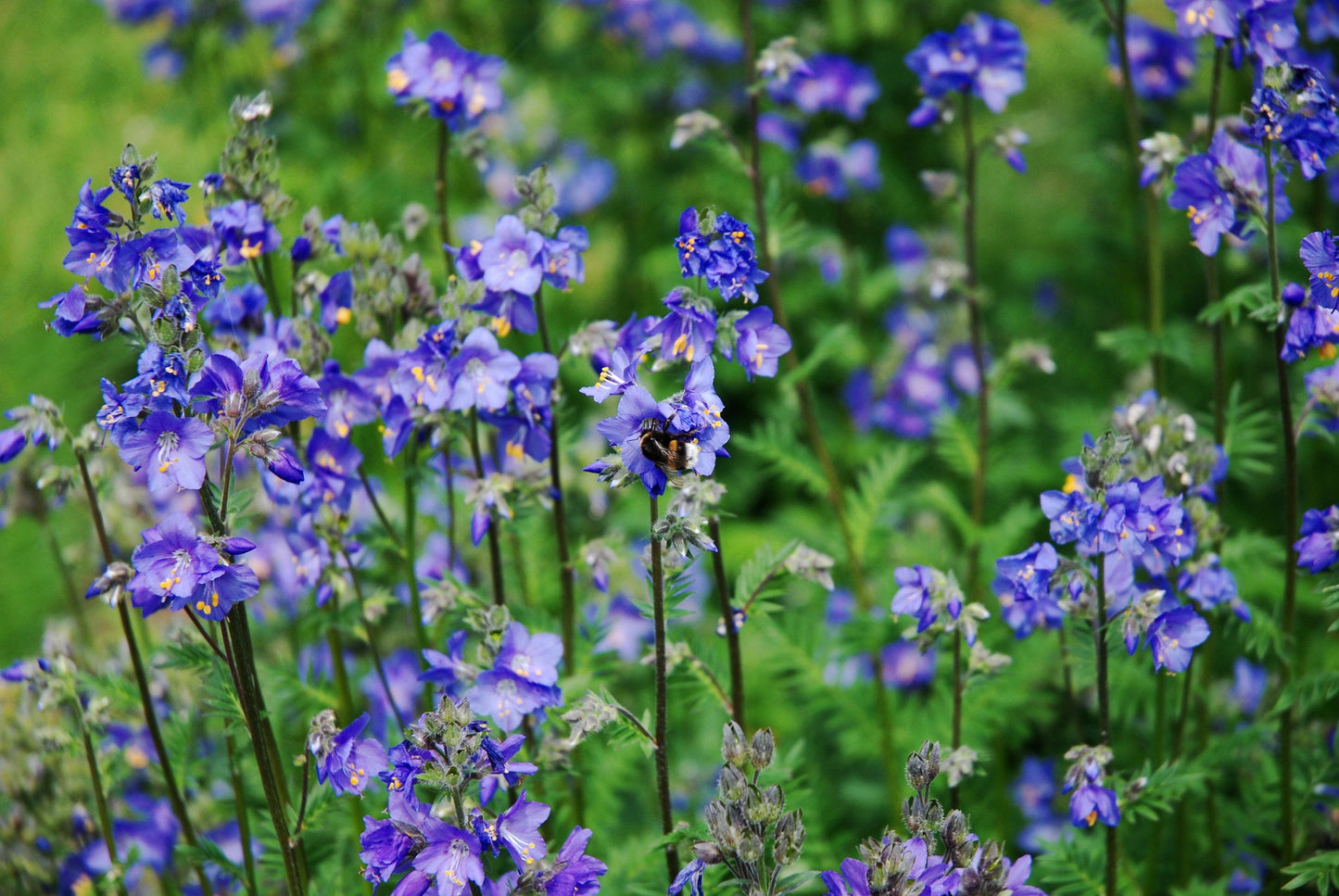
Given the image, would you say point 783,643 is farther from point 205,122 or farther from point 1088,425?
point 205,122

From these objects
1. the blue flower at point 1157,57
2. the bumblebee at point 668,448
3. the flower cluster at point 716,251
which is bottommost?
the bumblebee at point 668,448

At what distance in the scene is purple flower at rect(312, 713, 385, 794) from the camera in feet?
6.54

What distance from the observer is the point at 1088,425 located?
3861 millimetres

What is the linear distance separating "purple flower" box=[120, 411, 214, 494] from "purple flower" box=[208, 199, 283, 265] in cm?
58

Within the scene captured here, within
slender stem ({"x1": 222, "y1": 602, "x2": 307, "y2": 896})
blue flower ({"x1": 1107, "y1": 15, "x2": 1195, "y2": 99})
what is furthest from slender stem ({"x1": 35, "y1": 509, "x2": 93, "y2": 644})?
blue flower ({"x1": 1107, "y1": 15, "x2": 1195, "y2": 99})

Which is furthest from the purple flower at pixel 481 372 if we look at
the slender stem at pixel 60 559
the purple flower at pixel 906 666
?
the purple flower at pixel 906 666

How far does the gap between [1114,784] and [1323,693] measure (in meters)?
0.60

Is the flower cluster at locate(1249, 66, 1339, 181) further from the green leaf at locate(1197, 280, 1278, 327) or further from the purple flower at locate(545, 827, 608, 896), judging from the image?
the purple flower at locate(545, 827, 608, 896)

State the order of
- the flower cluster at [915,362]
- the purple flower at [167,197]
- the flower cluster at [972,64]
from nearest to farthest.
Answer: the purple flower at [167,197] < the flower cluster at [972,64] < the flower cluster at [915,362]

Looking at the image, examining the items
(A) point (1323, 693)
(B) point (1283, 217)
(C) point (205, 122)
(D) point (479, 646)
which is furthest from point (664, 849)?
(C) point (205, 122)

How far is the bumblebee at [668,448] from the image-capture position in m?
1.74

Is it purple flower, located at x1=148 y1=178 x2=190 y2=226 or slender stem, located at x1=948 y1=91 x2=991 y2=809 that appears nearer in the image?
purple flower, located at x1=148 y1=178 x2=190 y2=226

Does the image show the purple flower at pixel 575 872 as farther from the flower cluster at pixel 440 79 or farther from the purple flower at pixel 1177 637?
the flower cluster at pixel 440 79

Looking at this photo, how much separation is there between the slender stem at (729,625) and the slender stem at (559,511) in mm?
392
